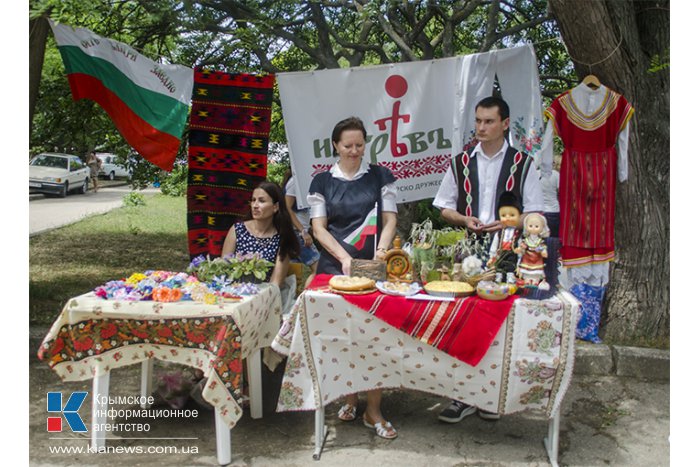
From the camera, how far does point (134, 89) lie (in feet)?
15.0

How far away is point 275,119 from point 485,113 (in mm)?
3962

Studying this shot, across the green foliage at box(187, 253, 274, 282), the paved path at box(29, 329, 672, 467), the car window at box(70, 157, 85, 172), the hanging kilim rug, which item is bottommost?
the paved path at box(29, 329, 672, 467)

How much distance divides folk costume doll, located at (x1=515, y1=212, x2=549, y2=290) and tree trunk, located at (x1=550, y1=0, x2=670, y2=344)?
1763 millimetres

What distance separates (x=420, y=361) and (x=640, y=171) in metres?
2.38

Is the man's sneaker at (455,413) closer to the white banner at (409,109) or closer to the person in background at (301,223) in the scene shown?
the person in background at (301,223)

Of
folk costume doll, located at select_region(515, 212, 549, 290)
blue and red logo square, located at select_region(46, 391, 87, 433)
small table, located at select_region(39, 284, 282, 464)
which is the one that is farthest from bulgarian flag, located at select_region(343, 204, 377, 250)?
blue and red logo square, located at select_region(46, 391, 87, 433)

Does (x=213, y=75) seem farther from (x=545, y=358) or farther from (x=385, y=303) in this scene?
(x=545, y=358)

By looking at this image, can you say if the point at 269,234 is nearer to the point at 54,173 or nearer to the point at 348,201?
the point at 348,201

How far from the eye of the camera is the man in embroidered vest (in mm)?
3354

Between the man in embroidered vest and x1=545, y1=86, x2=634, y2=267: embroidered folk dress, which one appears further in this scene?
x1=545, y1=86, x2=634, y2=267: embroidered folk dress

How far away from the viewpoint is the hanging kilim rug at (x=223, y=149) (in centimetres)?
474

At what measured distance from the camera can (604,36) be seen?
4113mm

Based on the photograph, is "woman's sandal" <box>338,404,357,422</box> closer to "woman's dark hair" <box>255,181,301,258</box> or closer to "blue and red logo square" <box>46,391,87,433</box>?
"woman's dark hair" <box>255,181,301,258</box>

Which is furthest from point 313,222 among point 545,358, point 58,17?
point 58,17
